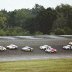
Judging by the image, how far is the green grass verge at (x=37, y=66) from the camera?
43.7 feet

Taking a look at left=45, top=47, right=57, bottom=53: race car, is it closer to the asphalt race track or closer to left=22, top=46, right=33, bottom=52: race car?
the asphalt race track

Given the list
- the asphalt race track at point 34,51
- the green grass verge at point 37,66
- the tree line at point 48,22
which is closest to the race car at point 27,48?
the asphalt race track at point 34,51

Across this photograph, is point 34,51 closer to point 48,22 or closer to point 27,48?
point 27,48

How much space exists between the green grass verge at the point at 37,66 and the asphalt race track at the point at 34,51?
695 millimetres

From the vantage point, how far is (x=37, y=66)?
13758 mm

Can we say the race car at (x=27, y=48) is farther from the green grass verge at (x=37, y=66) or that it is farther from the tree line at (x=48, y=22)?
the tree line at (x=48, y=22)

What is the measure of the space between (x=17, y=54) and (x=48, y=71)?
9.61 ft

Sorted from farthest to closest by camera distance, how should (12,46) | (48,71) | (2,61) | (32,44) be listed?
(32,44) < (12,46) < (2,61) < (48,71)

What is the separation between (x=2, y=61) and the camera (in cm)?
1423

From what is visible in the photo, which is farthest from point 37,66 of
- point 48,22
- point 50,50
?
point 48,22

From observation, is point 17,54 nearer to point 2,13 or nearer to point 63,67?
point 63,67

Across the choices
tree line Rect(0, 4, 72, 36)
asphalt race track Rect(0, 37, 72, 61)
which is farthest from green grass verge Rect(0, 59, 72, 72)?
tree line Rect(0, 4, 72, 36)

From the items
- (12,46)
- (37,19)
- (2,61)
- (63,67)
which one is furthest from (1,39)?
(37,19)

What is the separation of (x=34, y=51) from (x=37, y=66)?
2.11m
